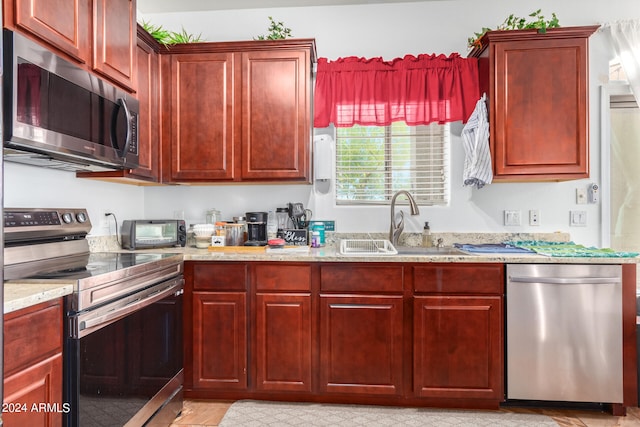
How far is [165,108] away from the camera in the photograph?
2570mm

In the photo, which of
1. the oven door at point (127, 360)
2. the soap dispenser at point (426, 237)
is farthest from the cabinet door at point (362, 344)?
the oven door at point (127, 360)

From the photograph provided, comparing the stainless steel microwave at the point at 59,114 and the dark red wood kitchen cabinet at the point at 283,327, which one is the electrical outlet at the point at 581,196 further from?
the stainless steel microwave at the point at 59,114

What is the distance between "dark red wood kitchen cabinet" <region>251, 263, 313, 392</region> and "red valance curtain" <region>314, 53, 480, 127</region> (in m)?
1.16

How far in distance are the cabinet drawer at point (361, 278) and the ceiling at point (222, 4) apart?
2.01m

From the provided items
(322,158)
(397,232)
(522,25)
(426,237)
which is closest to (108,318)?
(322,158)

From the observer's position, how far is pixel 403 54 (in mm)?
2836

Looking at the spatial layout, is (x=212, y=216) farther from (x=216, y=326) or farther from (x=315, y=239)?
(x=216, y=326)

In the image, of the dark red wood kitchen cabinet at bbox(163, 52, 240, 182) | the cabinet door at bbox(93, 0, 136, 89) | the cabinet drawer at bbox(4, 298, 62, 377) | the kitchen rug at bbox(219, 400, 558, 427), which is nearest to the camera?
the cabinet drawer at bbox(4, 298, 62, 377)

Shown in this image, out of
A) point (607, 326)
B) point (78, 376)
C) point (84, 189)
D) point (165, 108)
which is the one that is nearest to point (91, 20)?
point (165, 108)

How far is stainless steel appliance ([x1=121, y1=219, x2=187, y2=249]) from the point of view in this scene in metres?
2.43

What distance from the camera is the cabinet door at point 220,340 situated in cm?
221

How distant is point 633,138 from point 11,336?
367 centimetres

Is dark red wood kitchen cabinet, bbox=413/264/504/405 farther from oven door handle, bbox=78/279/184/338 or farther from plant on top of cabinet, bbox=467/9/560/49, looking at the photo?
plant on top of cabinet, bbox=467/9/560/49

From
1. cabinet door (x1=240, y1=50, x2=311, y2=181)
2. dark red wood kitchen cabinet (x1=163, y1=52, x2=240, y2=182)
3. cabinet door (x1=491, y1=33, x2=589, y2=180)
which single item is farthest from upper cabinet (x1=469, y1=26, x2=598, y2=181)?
dark red wood kitchen cabinet (x1=163, y1=52, x2=240, y2=182)
